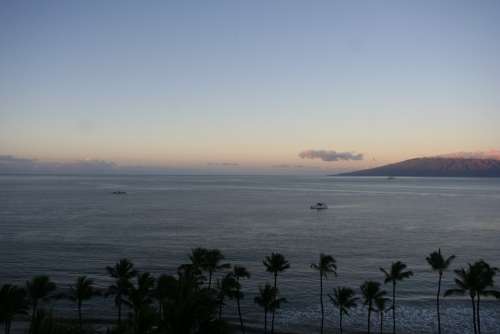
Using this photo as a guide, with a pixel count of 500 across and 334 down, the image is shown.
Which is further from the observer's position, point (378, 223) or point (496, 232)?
point (378, 223)

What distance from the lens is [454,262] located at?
84.2 meters

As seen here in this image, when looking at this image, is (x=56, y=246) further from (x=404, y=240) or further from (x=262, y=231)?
(x=404, y=240)

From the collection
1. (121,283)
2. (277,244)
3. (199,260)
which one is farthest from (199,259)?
(277,244)

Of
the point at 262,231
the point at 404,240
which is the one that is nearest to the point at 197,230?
the point at 262,231

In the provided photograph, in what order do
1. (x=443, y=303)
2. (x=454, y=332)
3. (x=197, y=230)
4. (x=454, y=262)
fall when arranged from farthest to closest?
1. (x=197, y=230)
2. (x=454, y=262)
3. (x=443, y=303)
4. (x=454, y=332)

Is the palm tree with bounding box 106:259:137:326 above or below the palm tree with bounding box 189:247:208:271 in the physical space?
below

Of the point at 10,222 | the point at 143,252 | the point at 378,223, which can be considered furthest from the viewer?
the point at 378,223

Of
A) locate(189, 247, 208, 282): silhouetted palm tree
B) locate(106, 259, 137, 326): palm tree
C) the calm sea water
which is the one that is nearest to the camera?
locate(106, 259, 137, 326): palm tree

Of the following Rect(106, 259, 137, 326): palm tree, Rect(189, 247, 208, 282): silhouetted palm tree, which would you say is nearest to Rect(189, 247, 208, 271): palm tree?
Rect(189, 247, 208, 282): silhouetted palm tree

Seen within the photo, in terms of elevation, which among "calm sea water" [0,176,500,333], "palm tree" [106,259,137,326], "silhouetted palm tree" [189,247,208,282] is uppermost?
"silhouetted palm tree" [189,247,208,282]

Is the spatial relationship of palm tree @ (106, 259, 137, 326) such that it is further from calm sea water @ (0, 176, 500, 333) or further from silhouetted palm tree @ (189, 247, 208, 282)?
calm sea water @ (0, 176, 500, 333)

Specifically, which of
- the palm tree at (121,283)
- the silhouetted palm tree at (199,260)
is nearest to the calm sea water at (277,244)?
the silhouetted palm tree at (199,260)

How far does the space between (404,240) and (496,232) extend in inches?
1344

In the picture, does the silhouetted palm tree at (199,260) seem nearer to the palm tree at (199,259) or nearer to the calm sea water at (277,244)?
the palm tree at (199,259)
